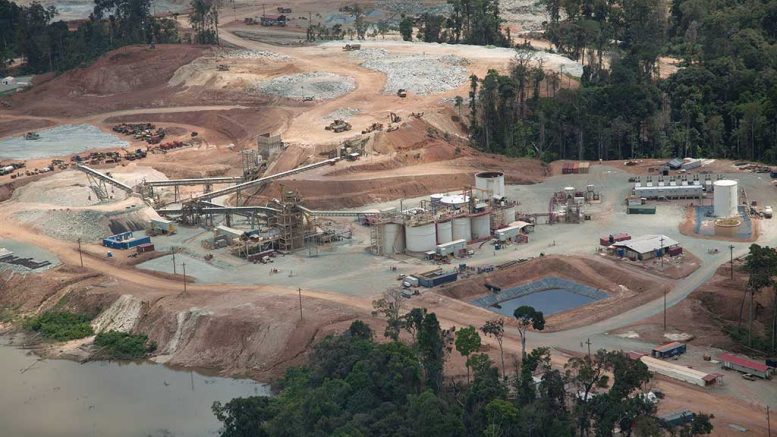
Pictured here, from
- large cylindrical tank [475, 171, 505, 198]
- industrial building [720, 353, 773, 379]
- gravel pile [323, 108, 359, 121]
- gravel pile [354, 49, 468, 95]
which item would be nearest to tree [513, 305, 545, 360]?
industrial building [720, 353, 773, 379]

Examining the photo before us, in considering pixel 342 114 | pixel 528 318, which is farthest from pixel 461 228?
pixel 342 114

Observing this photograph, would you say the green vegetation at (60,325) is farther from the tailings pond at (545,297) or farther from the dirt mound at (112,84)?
the dirt mound at (112,84)

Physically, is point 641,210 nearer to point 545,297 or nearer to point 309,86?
point 545,297

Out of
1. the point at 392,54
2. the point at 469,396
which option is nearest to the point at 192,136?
the point at 392,54

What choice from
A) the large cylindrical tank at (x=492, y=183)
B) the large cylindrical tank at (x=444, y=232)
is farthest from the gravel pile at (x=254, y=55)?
the large cylindrical tank at (x=444, y=232)

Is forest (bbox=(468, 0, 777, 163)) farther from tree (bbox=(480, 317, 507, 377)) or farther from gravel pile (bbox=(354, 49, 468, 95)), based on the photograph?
tree (bbox=(480, 317, 507, 377))
